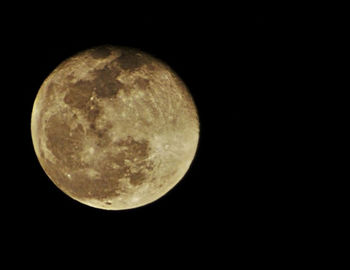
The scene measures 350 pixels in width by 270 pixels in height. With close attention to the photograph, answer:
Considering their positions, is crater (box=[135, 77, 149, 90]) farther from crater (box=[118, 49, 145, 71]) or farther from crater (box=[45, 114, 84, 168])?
crater (box=[45, 114, 84, 168])

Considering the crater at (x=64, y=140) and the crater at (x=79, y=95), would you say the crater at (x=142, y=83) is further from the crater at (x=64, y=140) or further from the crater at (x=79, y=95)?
the crater at (x=64, y=140)

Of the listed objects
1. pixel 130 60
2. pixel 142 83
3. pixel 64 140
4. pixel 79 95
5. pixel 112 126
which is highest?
pixel 130 60

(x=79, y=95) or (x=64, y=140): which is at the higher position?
(x=79, y=95)

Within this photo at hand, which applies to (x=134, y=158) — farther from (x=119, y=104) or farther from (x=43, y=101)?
(x=43, y=101)

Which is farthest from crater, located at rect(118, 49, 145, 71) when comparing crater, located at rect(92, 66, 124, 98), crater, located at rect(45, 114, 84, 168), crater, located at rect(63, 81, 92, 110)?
crater, located at rect(45, 114, 84, 168)

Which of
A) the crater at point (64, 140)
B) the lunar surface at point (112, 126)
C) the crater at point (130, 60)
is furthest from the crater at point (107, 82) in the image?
the crater at point (64, 140)

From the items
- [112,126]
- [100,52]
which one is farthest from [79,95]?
[100,52]

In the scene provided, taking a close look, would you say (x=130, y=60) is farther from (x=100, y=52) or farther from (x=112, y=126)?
(x=112, y=126)

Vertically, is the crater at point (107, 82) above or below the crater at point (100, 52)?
below

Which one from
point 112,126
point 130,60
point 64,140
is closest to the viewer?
point 112,126

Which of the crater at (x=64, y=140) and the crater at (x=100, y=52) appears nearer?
the crater at (x=64, y=140)
